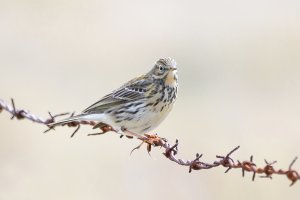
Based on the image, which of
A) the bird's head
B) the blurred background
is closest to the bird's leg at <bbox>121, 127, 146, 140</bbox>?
the bird's head

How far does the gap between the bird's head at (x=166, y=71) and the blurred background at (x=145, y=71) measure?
599cm

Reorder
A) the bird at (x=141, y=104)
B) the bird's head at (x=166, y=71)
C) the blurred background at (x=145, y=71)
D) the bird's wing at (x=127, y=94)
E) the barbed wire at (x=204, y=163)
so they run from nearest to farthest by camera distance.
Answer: the barbed wire at (x=204, y=163) → the bird at (x=141, y=104) → the bird's head at (x=166, y=71) → the bird's wing at (x=127, y=94) → the blurred background at (x=145, y=71)

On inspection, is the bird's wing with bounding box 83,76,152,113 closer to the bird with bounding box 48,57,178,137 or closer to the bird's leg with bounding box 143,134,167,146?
the bird with bounding box 48,57,178,137

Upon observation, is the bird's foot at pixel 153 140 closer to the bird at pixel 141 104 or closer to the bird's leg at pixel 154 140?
the bird's leg at pixel 154 140

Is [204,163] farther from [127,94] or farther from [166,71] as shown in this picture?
[127,94]

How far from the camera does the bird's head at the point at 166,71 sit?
1081cm

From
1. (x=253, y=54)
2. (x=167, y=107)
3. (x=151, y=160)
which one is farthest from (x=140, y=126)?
(x=253, y=54)

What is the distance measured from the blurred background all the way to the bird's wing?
18.8ft

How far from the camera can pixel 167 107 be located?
35.0 ft

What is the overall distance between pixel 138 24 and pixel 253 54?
4.41m

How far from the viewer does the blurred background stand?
56.6ft

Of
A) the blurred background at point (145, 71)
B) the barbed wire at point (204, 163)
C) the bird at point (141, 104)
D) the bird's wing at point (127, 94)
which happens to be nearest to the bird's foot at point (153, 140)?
the barbed wire at point (204, 163)

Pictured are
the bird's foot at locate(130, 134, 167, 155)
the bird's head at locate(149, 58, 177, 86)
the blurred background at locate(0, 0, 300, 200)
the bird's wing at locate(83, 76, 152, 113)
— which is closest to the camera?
the bird's foot at locate(130, 134, 167, 155)

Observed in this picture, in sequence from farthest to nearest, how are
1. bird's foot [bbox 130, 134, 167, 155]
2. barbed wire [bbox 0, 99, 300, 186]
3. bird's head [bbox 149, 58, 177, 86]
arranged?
bird's head [bbox 149, 58, 177, 86]
bird's foot [bbox 130, 134, 167, 155]
barbed wire [bbox 0, 99, 300, 186]
